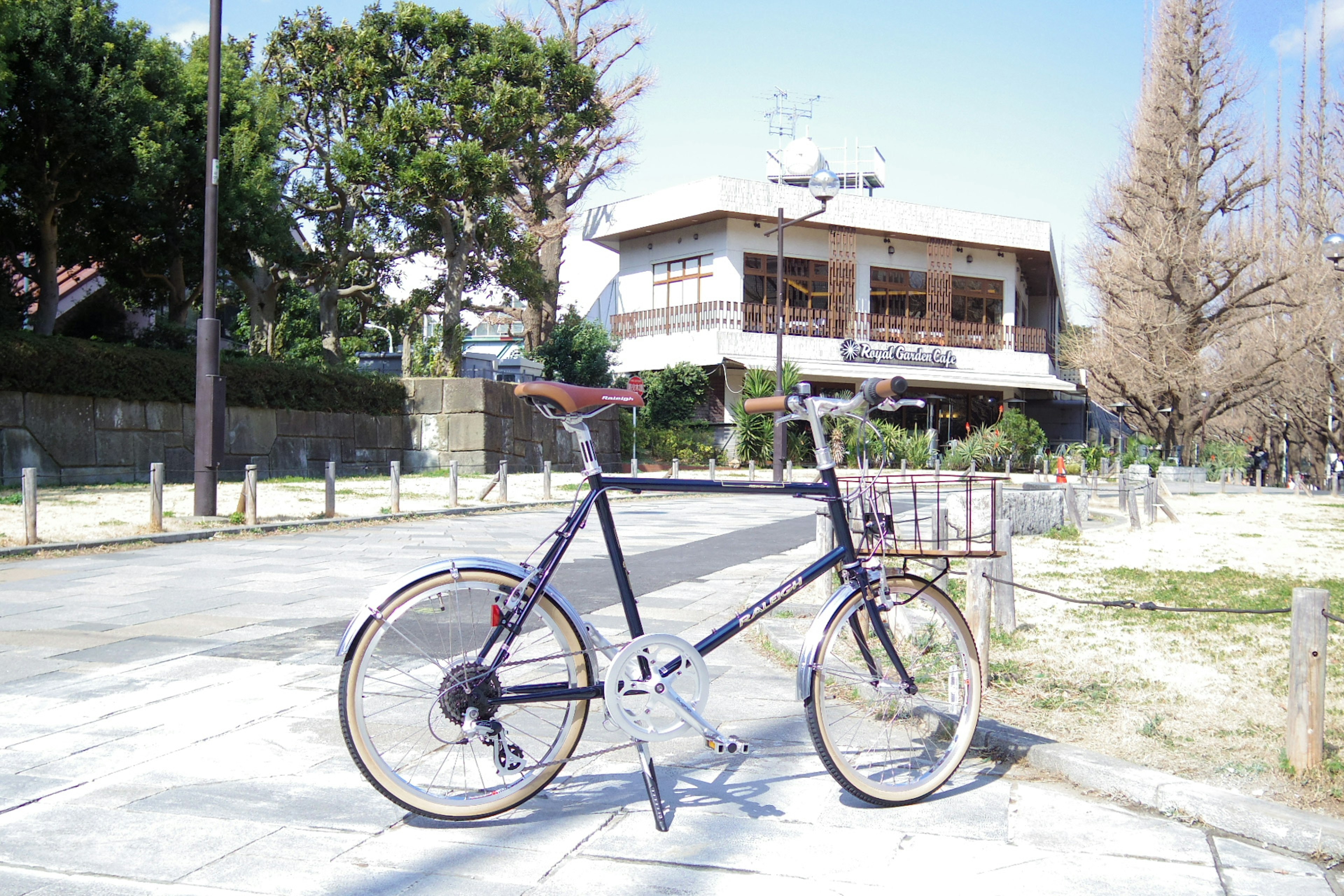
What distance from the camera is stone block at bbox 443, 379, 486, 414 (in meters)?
25.0

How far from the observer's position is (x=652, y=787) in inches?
135

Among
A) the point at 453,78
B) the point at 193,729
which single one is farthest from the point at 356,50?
the point at 193,729

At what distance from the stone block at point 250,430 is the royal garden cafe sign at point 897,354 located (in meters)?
18.9

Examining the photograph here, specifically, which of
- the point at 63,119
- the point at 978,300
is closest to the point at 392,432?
the point at 63,119

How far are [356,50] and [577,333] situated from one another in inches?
392

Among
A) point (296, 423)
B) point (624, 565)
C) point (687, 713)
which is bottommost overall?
point (687, 713)

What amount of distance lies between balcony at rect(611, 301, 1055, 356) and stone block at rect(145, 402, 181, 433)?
16999 mm

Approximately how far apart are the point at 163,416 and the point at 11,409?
2875mm

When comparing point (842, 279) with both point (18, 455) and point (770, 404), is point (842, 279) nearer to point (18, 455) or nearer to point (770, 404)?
point (18, 455)

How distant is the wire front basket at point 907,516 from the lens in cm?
381

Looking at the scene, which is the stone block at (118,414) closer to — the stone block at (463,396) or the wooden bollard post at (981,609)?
the stone block at (463,396)

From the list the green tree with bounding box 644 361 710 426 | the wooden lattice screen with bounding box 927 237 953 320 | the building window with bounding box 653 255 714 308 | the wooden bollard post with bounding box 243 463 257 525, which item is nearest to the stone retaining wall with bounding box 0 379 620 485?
the green tree with bounding box 644 361 710 426

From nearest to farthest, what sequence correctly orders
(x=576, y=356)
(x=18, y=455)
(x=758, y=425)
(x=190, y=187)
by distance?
(x=18, y=455) < (x=190, y=187) < (x=758, y=425) < (x=576, y=356)

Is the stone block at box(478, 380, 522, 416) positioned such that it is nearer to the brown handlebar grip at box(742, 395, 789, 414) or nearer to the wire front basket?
the wire front basket
